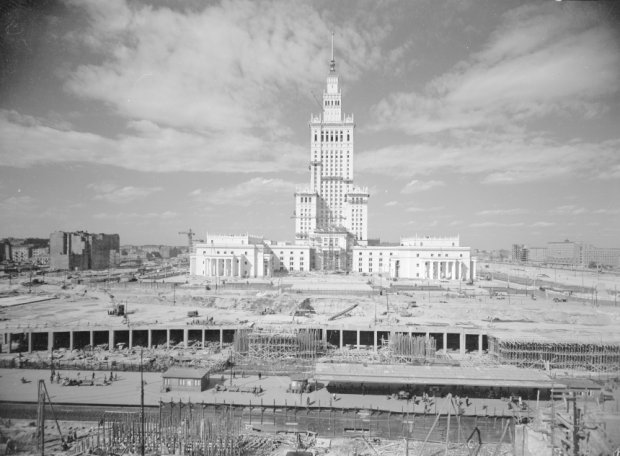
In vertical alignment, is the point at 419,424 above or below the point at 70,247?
below

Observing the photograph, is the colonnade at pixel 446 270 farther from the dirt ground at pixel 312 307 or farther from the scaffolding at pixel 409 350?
the scaffolding at pixel 409 350

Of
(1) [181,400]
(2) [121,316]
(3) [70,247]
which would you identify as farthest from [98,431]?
(3) [70,247]

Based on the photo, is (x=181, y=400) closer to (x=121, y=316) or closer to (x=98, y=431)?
(x=98, y=431)

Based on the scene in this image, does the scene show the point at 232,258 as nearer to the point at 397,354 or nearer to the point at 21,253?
the point at 397,354

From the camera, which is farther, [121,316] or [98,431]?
[121,316]

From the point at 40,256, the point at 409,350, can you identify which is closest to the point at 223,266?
the point at 409,350

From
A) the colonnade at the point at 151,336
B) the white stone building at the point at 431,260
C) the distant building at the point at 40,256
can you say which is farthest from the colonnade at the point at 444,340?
the distant building at the point at 40,256
